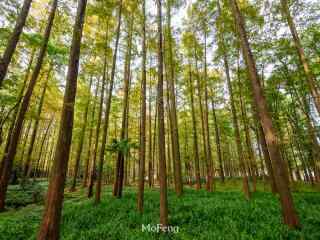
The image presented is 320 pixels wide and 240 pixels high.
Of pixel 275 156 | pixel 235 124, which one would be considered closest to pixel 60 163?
pixel 275 156

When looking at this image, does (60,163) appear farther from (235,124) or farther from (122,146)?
(235,124)

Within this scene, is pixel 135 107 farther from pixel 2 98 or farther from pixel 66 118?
pixel 66 118

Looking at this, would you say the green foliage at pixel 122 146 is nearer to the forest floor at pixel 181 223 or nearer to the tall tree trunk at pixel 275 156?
the forest floor at pixel 181 223

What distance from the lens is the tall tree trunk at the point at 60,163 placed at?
3.74 metres

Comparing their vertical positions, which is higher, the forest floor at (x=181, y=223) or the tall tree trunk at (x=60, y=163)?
the tall tree trunk at (x=60, y=163)

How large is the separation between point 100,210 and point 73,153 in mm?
25693

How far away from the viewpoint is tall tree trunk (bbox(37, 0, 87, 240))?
12.3 ft

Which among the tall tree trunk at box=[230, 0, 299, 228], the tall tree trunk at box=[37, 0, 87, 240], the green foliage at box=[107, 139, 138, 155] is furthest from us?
the green foliage at box=[107, 139, 138, 155]

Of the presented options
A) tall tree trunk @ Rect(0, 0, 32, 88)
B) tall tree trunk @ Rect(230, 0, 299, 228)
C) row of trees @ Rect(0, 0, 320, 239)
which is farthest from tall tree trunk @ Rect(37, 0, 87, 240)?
tall tree trunk @ Rect(230, 0, 299, 228)

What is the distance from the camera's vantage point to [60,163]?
4.11 meters

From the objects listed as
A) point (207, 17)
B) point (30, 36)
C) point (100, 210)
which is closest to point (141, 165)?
point (100, 210)

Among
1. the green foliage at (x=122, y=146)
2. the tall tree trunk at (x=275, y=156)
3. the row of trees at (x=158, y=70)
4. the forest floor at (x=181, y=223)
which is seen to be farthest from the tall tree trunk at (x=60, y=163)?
the tall tree trunk at (x=275, y=156)

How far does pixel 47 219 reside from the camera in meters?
3.76

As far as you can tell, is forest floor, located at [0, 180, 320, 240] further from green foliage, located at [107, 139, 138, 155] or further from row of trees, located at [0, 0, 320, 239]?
green foliage, located at [107, 139, 138, 155]
